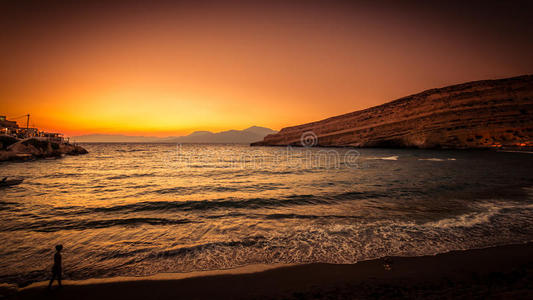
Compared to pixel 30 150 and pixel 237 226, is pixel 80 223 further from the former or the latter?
pixel 30 150

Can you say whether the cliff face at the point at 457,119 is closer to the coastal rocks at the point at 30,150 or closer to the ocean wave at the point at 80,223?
the ocean wave at the point at 80,223

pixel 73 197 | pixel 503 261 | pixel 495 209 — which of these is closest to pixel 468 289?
pixel 503 261

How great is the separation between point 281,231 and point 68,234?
6.42 m

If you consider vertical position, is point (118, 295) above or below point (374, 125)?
below

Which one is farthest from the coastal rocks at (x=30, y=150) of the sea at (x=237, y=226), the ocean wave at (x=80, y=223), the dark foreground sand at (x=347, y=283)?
the dark foreground sand at (x=347, y=283)

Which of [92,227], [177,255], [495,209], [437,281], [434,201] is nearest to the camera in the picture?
[437,281]

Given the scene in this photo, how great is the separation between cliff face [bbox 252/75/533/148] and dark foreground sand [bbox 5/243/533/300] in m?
60.4

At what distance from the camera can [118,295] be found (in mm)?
3852

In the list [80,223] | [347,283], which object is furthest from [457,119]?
[80,223]

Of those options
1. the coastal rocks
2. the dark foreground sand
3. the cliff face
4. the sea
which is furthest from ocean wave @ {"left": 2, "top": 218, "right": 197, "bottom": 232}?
the cliff face

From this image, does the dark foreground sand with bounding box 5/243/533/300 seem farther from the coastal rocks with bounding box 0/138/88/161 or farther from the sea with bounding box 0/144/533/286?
the coastal rocks with bounding box 0/138/88/161

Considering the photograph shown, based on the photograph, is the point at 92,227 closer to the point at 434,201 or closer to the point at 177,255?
the point at 177,255

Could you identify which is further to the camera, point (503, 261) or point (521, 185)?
point (521, 185)

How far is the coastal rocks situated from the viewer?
31.3 m
